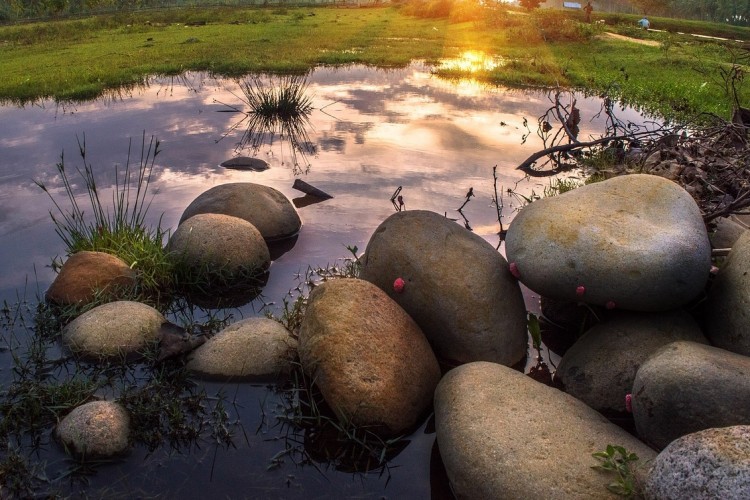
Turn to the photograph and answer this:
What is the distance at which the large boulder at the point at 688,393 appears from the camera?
358 cm

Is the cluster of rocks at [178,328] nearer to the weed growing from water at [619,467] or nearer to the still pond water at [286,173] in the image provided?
the still pond water at [286,173]

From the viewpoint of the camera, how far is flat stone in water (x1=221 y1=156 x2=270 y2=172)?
10.7 meters

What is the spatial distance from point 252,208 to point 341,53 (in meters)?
16.8

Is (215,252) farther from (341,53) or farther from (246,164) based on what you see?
(341,53)

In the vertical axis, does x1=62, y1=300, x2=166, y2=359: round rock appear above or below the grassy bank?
below

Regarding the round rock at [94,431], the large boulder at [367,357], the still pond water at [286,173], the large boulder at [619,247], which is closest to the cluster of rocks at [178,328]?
the round rock at [94,431]

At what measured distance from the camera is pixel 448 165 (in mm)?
10688

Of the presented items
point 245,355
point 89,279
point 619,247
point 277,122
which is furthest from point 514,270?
point 277,122

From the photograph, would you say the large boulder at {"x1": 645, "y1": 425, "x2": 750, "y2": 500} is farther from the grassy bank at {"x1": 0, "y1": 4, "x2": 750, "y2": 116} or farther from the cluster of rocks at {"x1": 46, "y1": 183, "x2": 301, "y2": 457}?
the grassy bank at {"x1": 0, "y1": 4, "x2": 750, "y2": 116}

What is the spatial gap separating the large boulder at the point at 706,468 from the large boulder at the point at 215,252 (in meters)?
4.80

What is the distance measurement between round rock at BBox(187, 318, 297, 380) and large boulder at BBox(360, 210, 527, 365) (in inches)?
38.9

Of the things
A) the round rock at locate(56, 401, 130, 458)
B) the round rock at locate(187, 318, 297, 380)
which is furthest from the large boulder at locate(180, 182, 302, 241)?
the round rock at locate(56, 401, 130, 458)

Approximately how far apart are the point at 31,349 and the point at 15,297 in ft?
4.24

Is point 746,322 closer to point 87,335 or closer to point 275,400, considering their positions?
point 275,400
